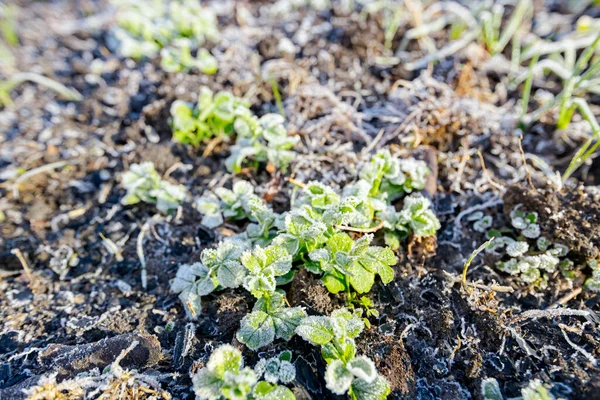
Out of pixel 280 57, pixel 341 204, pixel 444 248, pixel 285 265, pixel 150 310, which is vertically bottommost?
pixel 150 310

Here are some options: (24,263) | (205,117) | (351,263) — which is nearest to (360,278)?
(351,263)

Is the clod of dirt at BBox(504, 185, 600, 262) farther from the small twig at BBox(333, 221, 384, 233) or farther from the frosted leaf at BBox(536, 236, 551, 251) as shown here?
the small twig at BBox(333, 221, 384, 233)

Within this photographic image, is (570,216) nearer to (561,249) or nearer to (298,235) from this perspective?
(561,249)

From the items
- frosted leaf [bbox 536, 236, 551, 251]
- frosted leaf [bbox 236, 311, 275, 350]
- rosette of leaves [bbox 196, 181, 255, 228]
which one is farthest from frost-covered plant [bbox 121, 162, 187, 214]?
frosted leaf [bbox 536, 236, 551, 251]

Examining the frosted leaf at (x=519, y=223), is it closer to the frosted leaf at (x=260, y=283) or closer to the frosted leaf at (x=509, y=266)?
the frosted leaf at (x=509, y=266)

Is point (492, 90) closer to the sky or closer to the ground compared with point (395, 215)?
closer to the sky

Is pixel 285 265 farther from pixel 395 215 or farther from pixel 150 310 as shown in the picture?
pixel 150 310

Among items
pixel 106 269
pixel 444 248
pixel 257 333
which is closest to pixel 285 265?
pixel 257 333
